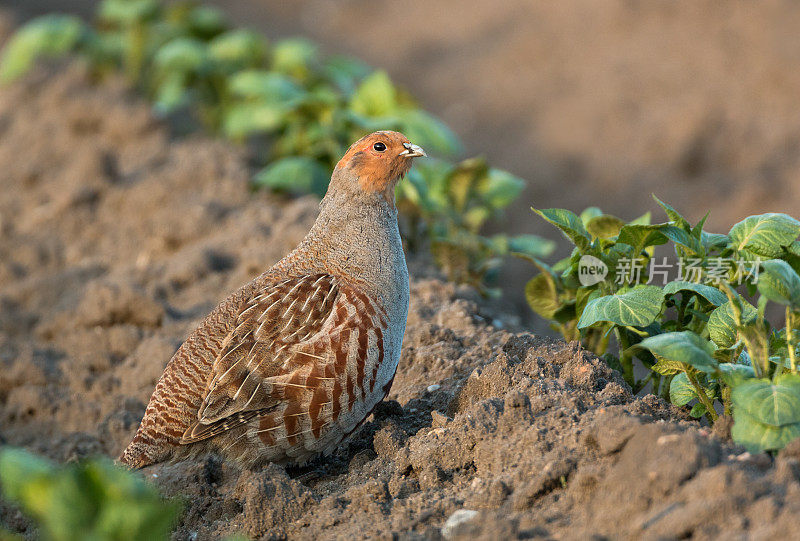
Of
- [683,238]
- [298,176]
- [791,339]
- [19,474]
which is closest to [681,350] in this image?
[791,339]

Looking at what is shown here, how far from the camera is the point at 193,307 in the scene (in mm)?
5465

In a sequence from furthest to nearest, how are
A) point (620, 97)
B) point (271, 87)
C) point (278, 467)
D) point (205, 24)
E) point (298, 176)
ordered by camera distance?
point (620, 97)
point (205, 24)
point (271, 87)
point (298, 176)
point (278, 467)

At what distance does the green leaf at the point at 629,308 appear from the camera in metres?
3.08

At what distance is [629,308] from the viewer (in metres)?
3.10

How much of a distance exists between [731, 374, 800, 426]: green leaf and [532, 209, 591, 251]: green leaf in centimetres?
95

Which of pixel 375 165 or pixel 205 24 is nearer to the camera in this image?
pixel 375 165

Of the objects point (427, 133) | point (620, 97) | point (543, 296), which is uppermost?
point (620, 97)

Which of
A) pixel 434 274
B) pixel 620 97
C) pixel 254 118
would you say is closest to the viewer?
pixel 434 274

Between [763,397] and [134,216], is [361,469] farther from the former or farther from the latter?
[134,216]

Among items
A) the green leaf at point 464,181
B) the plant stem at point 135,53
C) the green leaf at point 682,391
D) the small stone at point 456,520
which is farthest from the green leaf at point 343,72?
the small stone at point 456,520

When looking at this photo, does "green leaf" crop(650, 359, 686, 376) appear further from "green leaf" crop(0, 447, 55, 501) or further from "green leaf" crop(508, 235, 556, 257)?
"green leaf" crop(508, 235, 556, 257)

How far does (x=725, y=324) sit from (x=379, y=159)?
1514 millimetres

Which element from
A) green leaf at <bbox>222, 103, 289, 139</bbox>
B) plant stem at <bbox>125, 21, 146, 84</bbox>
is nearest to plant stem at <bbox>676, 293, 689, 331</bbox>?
green leaf at <bbox>222, 103, 289, 139</bbox>

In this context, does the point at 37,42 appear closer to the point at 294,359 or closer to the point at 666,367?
the point at 294,359
